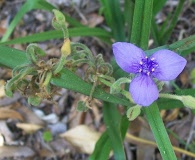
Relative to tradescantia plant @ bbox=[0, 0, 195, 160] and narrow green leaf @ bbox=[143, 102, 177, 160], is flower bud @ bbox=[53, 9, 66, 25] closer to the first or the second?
tradescantia plant @ bbox=[0, 0, 195, 160]

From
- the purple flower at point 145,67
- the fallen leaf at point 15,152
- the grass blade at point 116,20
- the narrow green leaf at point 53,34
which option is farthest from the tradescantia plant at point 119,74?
the fallen leaf at point 15,152

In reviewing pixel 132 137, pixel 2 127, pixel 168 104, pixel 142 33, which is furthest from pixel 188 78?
pixel 2 127

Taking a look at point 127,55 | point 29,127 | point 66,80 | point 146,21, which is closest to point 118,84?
point 127,55

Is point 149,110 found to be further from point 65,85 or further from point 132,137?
point 132,137

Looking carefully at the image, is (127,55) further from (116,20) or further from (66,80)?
(116,20)

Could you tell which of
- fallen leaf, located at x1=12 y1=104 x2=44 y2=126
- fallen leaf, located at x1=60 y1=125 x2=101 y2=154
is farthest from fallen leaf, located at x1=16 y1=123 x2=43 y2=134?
fallen leaf, located at x1=60 y1=125 x2=101 y2=154

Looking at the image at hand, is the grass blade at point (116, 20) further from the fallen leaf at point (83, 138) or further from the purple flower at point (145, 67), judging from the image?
the purple flower at point (145, 67)
